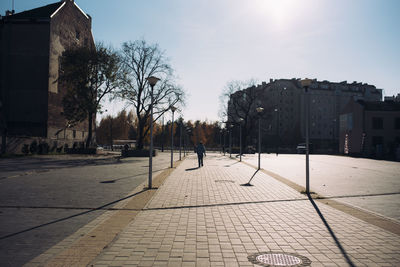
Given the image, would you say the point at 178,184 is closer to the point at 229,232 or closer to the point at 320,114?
the point at 229,232

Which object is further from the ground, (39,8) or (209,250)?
(39,8)

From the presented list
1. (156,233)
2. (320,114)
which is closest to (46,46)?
(156,233)

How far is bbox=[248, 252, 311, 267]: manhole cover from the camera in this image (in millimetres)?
4023

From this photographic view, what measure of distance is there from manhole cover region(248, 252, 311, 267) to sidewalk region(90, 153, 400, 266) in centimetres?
1

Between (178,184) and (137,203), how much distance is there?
12.9 ft

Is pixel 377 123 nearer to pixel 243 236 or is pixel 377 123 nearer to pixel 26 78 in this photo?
pixel 26 78

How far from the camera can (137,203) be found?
8.13 meters

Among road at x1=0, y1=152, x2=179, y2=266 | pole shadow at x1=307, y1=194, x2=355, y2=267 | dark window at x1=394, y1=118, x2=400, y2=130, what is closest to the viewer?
pole shadow at x1=307, y1=194, x2=355, y2=267

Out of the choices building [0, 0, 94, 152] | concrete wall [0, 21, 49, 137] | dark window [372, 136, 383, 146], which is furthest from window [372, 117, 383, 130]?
concrete wall [0, 21, 49, 137]

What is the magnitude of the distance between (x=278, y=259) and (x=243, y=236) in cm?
113

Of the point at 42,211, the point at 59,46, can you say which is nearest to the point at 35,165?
the point at 42,211

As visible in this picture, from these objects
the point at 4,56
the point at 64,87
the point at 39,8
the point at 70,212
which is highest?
the point at 39,8

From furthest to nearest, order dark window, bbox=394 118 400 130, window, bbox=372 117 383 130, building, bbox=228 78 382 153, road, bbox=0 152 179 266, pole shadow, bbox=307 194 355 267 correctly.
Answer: building, bbox=228 78 382 153, dark window, bbox=394 118 400 130, window, bbox=372 117 383 130, road, bbox=0 152 179 266, pole shadow, bbox=307 194 355 267

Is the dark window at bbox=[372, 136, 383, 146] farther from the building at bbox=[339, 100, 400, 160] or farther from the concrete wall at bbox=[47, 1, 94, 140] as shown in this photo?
the concrete wall at bbox=[47, 1, 94, 140]
